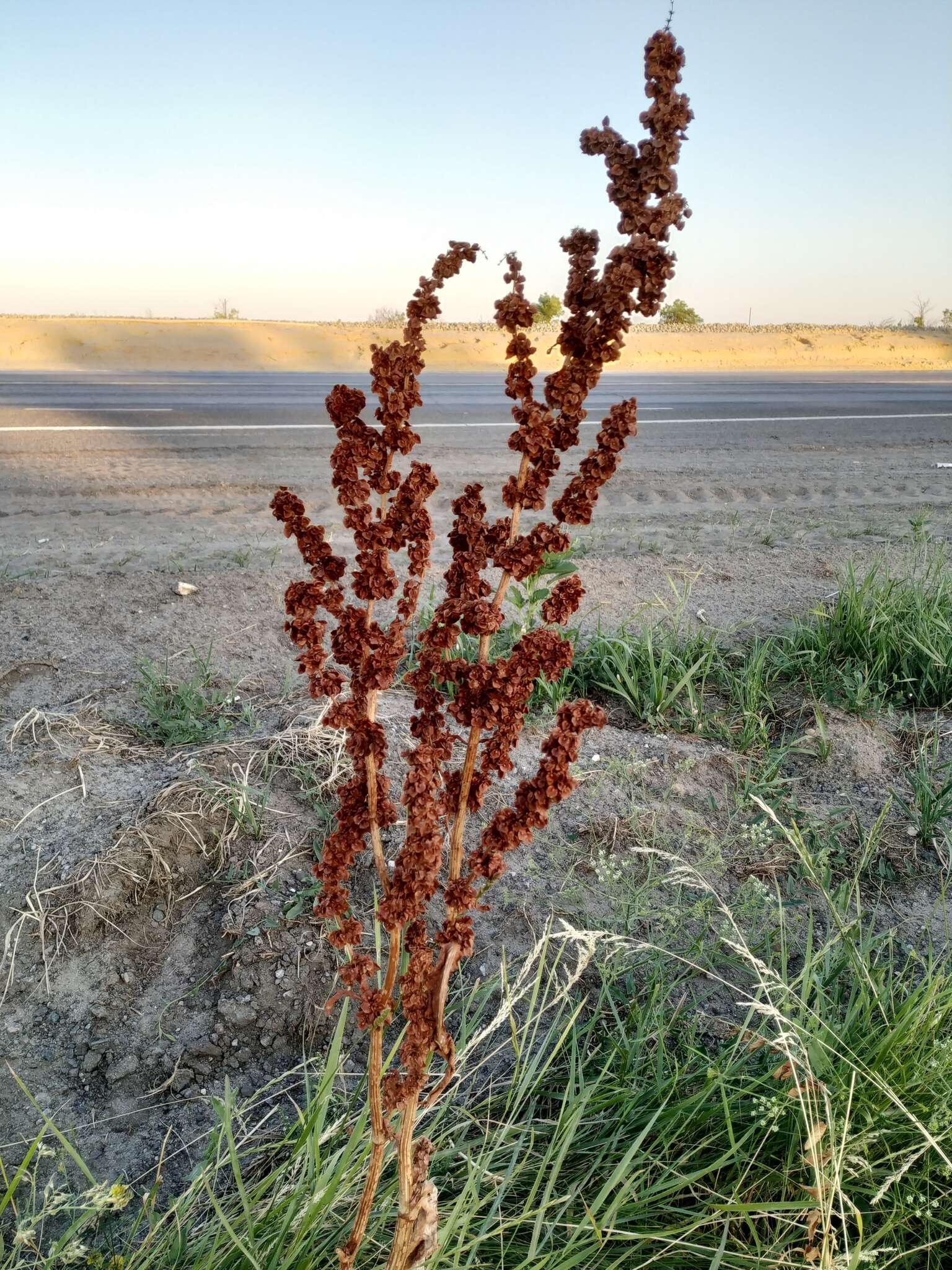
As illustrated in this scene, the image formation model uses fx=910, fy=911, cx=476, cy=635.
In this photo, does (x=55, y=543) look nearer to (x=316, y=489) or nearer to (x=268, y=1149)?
(x=316, y=489)

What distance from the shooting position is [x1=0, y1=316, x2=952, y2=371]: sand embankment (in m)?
19.6

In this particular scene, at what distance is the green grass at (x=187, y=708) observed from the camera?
3.20 meters

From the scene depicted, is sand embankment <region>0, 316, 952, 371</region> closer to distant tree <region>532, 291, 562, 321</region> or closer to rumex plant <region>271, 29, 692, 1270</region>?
distant tree <region>532, 291, 562, 321</region>

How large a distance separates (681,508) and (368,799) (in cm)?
616

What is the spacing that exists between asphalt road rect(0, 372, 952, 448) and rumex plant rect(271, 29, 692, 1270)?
839 centimetres

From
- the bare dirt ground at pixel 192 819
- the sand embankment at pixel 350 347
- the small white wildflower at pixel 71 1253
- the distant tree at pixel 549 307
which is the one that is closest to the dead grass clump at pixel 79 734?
the bare dirt ground at pixel 192 819

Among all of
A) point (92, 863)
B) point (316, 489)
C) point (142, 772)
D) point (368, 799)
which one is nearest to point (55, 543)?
point (316, 489)

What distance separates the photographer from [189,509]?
21.5ft

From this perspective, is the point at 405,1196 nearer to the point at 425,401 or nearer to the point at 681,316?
the point at 425,401

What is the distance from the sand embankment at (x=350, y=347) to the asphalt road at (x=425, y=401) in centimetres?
259

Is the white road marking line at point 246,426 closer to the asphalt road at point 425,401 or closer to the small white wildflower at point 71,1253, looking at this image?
the asphalt road at point 425,401

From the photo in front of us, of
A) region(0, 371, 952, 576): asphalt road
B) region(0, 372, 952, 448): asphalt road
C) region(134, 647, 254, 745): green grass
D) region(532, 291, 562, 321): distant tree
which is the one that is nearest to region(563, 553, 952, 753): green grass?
region(134, 647, 254, 745): green grass

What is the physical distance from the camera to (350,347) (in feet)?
73.1

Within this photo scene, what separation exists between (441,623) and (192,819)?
1722 mm
